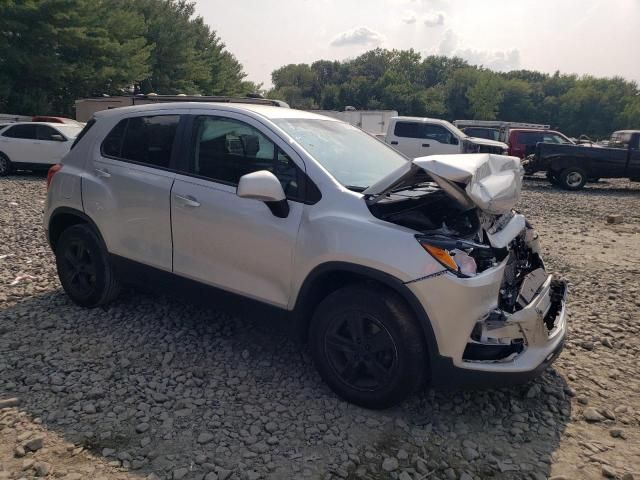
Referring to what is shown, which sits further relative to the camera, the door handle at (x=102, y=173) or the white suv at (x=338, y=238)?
the door handle at (x=102, y=173)

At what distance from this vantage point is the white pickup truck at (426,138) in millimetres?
17125

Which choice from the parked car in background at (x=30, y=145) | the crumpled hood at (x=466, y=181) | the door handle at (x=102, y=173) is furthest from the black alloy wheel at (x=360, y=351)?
the parked car in background at (x=30, y=145)

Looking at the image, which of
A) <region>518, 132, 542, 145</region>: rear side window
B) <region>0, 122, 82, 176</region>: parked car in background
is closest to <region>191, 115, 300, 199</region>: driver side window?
<region>0, 122, 82, 176</region>: parked car in background

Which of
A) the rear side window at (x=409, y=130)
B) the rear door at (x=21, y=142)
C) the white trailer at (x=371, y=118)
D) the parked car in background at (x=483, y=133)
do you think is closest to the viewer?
the rear door at (x=21, y=142)

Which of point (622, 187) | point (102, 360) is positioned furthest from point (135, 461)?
point (622, 187)

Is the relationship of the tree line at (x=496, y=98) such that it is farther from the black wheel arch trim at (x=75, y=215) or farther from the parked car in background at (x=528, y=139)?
the black wheel arch trim at (x=75, y=215)

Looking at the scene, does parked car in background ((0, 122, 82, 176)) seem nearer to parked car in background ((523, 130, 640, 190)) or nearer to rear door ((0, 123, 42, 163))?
rear door ((0, 123, 42, 163))

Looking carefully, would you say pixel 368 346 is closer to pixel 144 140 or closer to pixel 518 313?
pixel 518 313

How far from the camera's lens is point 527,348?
3.04 meters

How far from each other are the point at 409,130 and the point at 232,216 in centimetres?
1502

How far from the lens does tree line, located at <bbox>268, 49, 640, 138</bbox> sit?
3211 inches

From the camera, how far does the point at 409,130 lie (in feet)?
58.1

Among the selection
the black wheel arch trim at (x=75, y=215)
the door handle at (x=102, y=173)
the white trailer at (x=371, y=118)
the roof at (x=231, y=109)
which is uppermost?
the white trailer at (x=371, y=118)

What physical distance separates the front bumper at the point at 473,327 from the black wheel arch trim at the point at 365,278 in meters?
0.03
